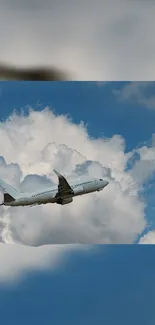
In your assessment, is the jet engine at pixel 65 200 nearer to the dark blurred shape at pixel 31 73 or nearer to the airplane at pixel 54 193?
the airplane at pixel 54 193

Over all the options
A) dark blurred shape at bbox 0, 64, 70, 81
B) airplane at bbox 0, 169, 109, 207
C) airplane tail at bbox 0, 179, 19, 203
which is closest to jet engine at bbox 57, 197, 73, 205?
→ airplane at bbox 0, 169, 109, 207

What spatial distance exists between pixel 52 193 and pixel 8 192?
32 centimetres

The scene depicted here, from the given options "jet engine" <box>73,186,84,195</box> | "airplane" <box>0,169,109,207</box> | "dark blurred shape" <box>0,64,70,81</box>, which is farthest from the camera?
"jet engine" <box>73,186,84,195</box>

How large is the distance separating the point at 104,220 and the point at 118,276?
16.6 inches

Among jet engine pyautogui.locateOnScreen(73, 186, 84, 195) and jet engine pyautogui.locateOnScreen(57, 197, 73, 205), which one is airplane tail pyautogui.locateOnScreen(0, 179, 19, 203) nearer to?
jet engine pyautogui.locateOnScreen(57, 197, 73, 205)

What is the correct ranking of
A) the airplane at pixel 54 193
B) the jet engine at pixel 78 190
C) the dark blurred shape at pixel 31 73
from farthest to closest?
1. the jet engine at pixel 78 190
2. the airplane at pixel 54 193
3. the dark blurred shape at pixel 31 73

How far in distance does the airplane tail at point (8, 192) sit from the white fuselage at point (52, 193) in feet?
0.09

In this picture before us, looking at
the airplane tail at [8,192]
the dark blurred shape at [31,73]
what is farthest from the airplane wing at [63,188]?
the dark blurred shape at [31,73]

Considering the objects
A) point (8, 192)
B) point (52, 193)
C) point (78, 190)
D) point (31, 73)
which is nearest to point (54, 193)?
point (52, 193)

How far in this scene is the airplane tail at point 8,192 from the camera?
4.54 m

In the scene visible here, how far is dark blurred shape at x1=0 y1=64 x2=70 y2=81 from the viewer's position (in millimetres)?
4449

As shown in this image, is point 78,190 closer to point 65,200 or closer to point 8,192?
point 65,200

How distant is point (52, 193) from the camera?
4645 mm

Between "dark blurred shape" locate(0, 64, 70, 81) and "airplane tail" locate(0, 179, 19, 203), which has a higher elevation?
"dark blurred shape" locate(0, 64, 70, 81)
